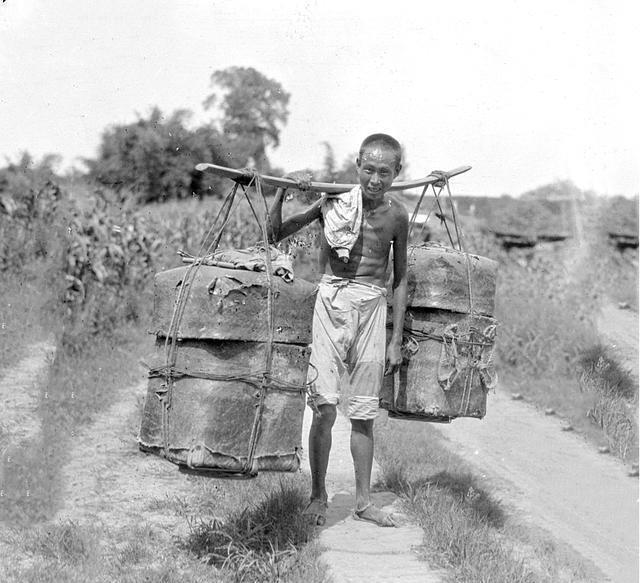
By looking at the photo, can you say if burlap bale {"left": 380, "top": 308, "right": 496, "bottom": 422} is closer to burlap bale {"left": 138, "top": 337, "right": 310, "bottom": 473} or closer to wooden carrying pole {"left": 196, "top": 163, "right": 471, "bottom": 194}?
wooden carrying pole {"left": 196, "top": 163, "right": 471, "bottom": 194}

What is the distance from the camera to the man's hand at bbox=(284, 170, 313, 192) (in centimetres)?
414

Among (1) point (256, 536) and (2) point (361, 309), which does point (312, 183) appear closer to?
(2) point (361, 309)

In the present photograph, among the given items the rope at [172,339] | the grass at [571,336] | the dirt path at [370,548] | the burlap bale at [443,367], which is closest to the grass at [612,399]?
the grass at [571,336]

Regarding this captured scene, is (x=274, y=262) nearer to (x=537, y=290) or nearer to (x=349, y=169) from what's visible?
(x=537, y=290)

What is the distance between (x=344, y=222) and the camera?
14.0ft

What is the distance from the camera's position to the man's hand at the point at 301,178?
4137 millimetres

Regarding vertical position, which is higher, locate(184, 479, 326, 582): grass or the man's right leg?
the man's right leg

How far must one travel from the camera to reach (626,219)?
15.6 m

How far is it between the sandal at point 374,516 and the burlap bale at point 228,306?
1.32 meters

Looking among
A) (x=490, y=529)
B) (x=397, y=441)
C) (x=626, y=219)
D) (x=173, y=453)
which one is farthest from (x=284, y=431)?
(x=626, y=219)

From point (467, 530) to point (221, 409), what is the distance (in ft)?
5.39

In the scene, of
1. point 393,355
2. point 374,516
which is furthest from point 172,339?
point 374,516

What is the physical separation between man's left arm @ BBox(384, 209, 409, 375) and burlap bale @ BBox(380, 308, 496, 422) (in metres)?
0.11

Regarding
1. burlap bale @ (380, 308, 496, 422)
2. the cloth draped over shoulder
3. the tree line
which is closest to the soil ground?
burlap bale @ (380, 308, 496, 422)
